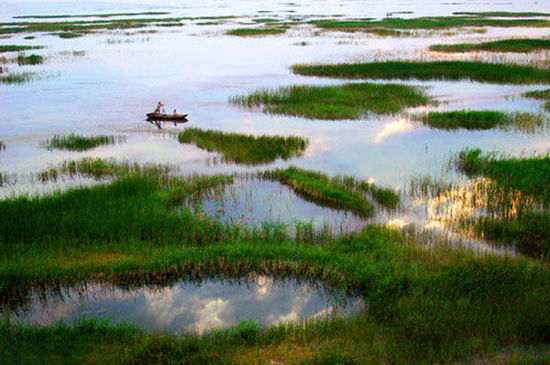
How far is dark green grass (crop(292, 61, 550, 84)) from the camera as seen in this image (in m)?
28.3

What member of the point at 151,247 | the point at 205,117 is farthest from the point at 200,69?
the point at 151,247

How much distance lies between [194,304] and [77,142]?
12.2 meters

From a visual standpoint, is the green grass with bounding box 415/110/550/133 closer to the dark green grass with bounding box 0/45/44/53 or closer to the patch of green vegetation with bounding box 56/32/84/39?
the dark green grass with bounding box 0/45/44/53

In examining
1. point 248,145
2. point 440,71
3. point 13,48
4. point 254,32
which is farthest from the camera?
point 254,32

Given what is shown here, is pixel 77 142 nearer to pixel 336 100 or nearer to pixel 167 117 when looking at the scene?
pixel 167 117

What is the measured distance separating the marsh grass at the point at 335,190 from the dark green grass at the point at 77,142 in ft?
24.5

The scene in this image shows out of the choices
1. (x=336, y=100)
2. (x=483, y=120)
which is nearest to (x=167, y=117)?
(x=336, y=100)

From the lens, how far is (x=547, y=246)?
31.7 feet

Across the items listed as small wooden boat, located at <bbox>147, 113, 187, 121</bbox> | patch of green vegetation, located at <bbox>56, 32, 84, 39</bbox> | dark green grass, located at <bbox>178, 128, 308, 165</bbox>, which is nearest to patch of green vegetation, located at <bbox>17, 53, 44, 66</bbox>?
small wooden boat, located at <bbox>147, 113, 187, 121</bbox>

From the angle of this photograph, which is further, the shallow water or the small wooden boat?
the small wooden boat

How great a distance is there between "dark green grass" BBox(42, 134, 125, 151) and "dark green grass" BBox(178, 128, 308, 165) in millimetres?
2815

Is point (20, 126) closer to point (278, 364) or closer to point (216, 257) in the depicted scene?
point (216, 257)

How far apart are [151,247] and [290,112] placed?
14285mm

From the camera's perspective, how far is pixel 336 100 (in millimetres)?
24203
